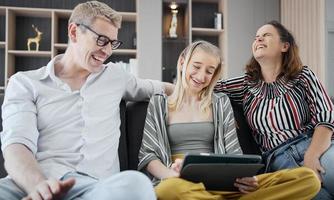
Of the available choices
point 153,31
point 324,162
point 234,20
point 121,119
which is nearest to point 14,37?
point 153,31

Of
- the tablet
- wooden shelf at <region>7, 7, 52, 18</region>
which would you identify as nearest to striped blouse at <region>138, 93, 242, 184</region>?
the tablet

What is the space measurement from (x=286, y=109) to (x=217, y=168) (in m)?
0.65

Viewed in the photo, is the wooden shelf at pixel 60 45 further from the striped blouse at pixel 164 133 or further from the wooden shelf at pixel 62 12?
the striped blouse at pixel 164 133

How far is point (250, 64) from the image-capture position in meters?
1.90

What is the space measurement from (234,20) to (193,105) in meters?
2.77

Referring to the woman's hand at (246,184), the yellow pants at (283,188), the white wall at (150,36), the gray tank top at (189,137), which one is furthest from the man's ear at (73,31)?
the white wall at (150,36)

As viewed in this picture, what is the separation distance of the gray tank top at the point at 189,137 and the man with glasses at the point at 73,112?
26cm

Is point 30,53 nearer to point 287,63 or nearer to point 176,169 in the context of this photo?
point 287,63

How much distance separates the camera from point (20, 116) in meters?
1.22

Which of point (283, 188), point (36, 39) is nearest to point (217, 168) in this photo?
point (283, 188)

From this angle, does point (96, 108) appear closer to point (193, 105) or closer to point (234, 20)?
point (193, 105)

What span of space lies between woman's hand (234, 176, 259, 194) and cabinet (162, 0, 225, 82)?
9.40 feet

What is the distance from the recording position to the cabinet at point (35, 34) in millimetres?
3902

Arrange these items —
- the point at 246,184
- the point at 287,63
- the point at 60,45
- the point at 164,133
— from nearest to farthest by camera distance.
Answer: the point at 246,184
the point at 164,133
the point at 287,63
the point at 60,45
